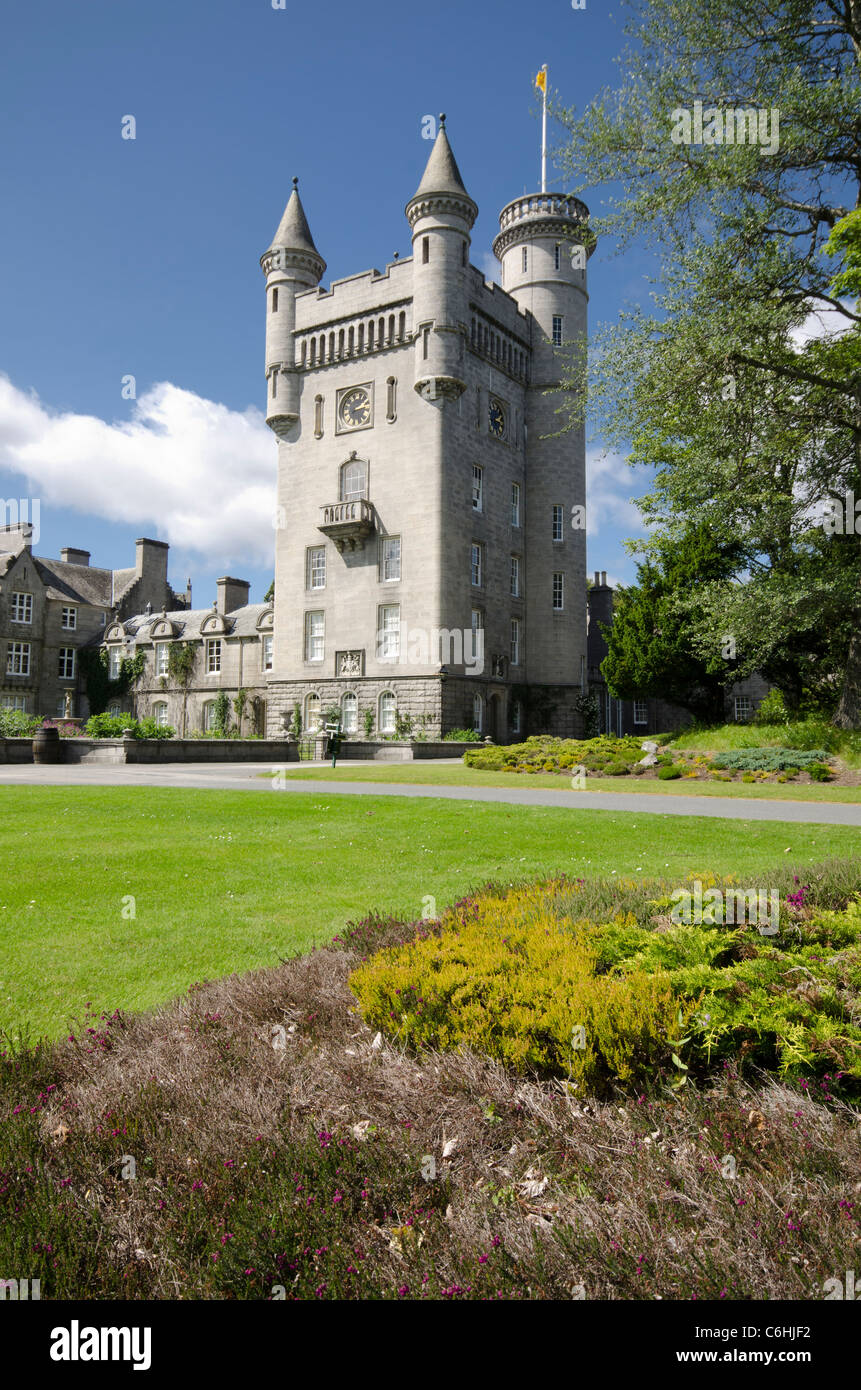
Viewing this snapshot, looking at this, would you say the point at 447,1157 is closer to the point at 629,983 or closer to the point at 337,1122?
the point at 337,1122

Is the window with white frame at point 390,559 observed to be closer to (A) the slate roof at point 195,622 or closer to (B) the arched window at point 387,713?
(B) the arched window at point 387,713

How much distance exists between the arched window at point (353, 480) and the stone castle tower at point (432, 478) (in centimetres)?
9

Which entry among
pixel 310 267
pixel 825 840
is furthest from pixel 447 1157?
pixel 310 267

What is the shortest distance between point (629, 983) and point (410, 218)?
41655 mm

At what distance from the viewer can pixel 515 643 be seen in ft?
143

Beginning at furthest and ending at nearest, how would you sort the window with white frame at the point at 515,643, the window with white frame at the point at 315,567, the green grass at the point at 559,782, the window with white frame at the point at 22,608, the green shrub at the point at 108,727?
1. the window with white frame at the point at 22,608
2. the window with white frame at the point at 515,643
3. the window with white frame at the point at 315,567
4. the green shrub at the point at 108,727
5. the green grass at the point at 559,782

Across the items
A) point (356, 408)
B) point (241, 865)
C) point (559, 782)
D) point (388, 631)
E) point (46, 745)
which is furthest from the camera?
point (356, 408)

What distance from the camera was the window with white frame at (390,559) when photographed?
39.3 m

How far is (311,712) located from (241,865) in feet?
108

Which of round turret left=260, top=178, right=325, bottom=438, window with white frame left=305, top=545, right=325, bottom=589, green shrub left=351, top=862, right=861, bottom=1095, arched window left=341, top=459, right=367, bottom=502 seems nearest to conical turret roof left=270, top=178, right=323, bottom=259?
round turret left=260, top=178, right=325, bottom=438

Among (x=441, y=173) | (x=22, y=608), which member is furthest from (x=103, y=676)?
(x=441, y=173)

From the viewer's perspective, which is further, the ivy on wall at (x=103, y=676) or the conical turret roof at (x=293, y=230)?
the ivy on wall at (x=103, y=676)

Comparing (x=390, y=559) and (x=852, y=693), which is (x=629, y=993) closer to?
(x=852, y=693)

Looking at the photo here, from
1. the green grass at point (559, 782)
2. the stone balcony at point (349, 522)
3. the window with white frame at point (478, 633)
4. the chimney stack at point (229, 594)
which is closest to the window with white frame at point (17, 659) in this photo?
the chimney stack at point (229, 594)
